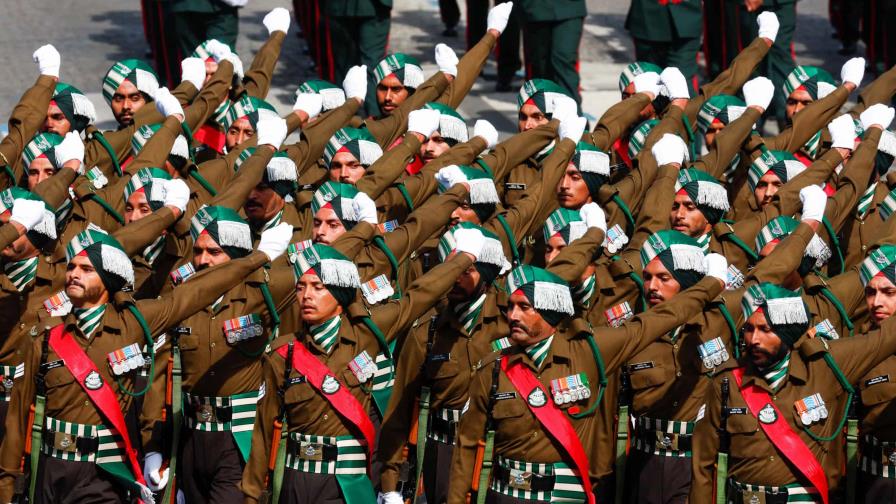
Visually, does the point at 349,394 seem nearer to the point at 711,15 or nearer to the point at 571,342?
the point at 571,342

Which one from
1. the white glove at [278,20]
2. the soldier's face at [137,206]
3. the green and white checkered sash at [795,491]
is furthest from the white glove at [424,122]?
the green and white checkered sash at [795,491]

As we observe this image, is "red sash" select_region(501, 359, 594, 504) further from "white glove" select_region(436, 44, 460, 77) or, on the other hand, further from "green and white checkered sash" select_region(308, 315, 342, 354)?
"white glove" select_region(436, 44, 460, 77)

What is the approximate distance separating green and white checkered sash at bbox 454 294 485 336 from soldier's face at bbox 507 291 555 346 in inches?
34.3

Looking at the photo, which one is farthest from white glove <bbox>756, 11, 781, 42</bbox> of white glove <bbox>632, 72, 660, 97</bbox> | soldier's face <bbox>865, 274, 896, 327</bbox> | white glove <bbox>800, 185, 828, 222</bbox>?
soldier's face <bbox>865, 274, 896, 327</bbox>

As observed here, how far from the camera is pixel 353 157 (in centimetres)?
1262

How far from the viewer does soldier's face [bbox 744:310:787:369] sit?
30.1 feet

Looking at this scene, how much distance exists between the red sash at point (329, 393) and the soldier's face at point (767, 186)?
4125 mm

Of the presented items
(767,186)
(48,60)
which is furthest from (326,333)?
(48,60)

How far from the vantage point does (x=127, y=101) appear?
13852mm

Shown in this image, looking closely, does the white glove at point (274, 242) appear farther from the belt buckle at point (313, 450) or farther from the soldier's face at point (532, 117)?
the soldier's face at point (532, 117)

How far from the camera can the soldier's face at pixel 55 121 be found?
1346 cm

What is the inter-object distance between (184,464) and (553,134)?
395cm

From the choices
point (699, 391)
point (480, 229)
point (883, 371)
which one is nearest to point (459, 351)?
point (480, 229)

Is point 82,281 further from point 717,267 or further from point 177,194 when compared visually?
point 717,267
